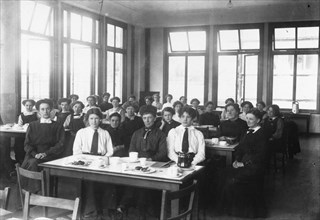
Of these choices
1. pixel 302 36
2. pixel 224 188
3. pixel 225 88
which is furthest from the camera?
pixel 225 88

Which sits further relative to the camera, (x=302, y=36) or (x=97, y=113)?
(x=302, y=36)

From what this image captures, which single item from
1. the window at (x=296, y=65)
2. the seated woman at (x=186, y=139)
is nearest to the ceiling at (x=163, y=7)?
the window at (x=296, y=65)

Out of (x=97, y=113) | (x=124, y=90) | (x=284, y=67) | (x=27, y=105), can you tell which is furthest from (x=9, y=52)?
(x=284, y=67)

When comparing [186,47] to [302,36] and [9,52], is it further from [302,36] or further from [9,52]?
[9,52]

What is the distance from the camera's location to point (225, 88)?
1289 centimetres

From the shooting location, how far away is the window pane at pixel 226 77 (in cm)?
1276

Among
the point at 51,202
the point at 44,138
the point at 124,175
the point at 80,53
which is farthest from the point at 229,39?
the point at 51,202

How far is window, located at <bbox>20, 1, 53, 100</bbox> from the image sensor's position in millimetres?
8688

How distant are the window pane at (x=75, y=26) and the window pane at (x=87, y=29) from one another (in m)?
0.20

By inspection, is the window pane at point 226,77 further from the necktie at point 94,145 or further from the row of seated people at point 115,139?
the necktie at point 94,145

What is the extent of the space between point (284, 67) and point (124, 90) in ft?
17.5

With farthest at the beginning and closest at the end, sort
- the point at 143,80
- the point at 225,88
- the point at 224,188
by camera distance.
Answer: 1. the point at 143,80
2. the point at 225,88
3. the point at 224,188

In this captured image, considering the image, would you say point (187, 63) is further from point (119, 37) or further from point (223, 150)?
point (223, 150)

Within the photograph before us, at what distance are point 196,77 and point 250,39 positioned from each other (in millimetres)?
2211
